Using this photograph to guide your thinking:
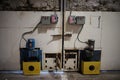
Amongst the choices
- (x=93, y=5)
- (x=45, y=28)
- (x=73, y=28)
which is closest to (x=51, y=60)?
(x=45, y=28)

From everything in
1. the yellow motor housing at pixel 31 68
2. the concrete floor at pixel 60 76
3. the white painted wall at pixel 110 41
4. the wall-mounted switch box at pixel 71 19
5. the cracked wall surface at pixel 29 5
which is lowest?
the concrete floor at pixel 60 76

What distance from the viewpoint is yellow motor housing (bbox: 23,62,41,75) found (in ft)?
11.5

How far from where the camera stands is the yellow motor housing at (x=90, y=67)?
11.7 feet

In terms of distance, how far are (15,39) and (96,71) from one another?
1690 millimetres

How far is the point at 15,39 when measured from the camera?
3.60m

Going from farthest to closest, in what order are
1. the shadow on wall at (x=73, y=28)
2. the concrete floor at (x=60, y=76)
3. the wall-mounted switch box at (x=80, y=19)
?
the shadow on wall at (x=73, y=28) < the wall-mounted switch box at (x=80, y=19) < the concrete floor at (x=60, y=76)

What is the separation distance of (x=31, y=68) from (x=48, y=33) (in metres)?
0.74

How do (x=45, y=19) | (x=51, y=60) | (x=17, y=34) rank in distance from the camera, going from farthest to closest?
1. (x=51, y=60)
2. (x=17, y=34)
3. (x=45, y=19)

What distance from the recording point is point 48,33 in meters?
3.62

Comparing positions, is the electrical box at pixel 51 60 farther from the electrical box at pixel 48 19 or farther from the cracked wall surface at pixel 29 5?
the cracked wall surface at pixel 29 5

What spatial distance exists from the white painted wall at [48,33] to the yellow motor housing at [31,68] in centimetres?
25

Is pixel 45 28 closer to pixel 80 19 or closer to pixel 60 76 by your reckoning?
pixel 80 19

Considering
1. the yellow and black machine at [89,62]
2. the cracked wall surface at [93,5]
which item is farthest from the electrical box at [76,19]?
the yellow and black machine at [89,62]

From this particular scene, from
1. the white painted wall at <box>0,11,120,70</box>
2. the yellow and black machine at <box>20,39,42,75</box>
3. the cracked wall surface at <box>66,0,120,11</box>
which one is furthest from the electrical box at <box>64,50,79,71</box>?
the cracked wall surface at <box>66,0,120,11</box>
